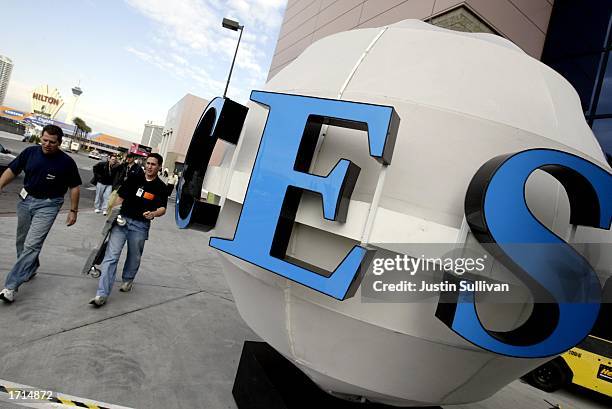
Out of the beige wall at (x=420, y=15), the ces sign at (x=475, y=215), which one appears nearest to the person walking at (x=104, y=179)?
the beige wall at (x=420, y=15)

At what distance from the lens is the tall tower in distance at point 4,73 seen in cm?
13262

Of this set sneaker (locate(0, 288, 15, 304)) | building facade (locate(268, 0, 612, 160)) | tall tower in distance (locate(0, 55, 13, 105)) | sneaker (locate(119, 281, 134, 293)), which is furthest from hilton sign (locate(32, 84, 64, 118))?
sneaker (locate(0, 288, 15, 304))

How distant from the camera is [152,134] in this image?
83.5 m

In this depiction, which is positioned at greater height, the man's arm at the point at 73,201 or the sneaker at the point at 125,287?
the man's arm at the point at 73,201

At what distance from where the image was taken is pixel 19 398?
2457 millimetres

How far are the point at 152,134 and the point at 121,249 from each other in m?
87.2

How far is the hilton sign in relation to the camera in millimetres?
100500

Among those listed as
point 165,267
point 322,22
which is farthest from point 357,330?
point 322,22

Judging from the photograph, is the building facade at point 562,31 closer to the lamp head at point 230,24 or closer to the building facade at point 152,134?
the lamp head at point 230,24

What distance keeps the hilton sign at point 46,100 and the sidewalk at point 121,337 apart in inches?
4642

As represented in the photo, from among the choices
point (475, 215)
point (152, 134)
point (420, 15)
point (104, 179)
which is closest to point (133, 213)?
point (475, 215)

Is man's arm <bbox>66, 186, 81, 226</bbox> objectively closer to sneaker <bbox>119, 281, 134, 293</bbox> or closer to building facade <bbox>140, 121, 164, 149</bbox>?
sneaker <bbox>119, 281, 134, 293</bbox>

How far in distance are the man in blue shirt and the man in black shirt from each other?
2.04 ft

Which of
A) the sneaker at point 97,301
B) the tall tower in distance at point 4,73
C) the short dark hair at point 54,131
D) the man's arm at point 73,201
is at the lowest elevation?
the sneaker at point 97,301
